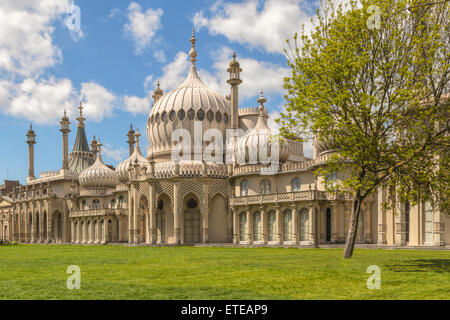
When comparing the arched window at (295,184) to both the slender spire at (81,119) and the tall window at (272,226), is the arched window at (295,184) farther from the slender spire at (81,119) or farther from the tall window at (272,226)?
the slender spire at (81,119)

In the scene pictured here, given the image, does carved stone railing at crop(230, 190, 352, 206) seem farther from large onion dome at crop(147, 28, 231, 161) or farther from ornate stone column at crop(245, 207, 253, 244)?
large onion dome at crop(147, 28, 231, 161)

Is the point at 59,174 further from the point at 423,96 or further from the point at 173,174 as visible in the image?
the point at 423,96

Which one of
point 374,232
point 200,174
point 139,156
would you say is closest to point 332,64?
point 374,232

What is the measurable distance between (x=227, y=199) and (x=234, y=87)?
1239cm

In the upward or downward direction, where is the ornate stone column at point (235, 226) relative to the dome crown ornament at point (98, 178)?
downward

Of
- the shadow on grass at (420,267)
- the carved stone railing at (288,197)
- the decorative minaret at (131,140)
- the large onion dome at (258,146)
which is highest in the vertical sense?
the decorative minaret at (131,140)

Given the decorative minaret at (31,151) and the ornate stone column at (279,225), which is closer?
the ornate stone column at (279,225)

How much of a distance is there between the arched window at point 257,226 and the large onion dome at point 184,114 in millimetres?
13316

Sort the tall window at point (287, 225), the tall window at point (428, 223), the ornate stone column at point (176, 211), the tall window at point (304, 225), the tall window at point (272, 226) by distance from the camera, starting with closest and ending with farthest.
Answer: the tall window at point (428, 223)
the tall window at point (304, 225)
the tall window at point (287, 225)
the tall window at point (272, 226)
the ornate stone column at point (176, 211)

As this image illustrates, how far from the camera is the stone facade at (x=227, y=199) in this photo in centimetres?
4375

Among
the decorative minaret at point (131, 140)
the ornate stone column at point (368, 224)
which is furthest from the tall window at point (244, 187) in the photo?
the decorative minaret at point (131, 140)

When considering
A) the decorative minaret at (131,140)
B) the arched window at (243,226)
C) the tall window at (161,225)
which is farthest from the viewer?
the decorative minaret at (131,140)

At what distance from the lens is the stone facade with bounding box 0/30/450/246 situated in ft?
144

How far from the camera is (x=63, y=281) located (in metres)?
15.4
